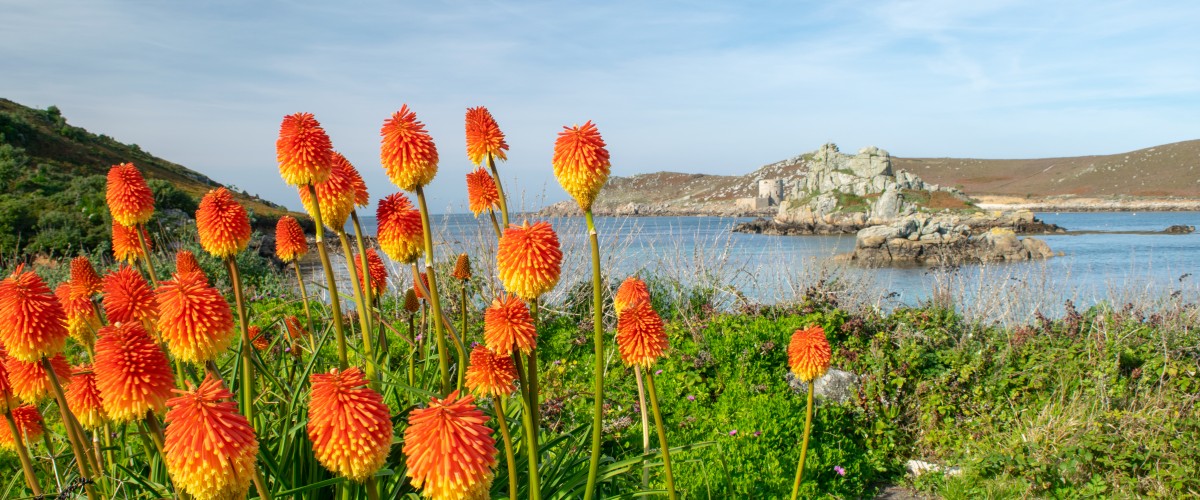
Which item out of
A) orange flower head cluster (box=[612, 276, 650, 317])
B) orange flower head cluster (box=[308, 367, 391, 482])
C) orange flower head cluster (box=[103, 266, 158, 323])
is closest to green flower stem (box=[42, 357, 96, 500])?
orange flower head cluster (box=[103, 266, 158, 323])

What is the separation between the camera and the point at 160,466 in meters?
2.91

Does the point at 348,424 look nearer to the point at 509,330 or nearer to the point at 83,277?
the point at 509,330

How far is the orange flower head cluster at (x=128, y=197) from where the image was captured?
3523 millimetres

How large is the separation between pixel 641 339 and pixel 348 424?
1.29 m

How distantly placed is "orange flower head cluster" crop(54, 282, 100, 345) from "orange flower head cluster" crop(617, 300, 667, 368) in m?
2.34

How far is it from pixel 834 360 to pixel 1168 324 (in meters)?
3.37

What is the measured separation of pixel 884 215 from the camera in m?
62.1

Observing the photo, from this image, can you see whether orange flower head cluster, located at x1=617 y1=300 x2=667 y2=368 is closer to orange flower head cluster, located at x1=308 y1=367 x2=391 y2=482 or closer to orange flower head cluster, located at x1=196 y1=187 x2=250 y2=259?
orange flower head cluster, located at x1=308 y1=367 x2=391 y2=482

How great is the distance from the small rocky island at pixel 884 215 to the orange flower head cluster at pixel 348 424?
115ft

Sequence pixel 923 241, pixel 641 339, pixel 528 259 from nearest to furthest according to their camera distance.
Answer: pixel 528 259 < pixel 641 339 < pixel 923 241

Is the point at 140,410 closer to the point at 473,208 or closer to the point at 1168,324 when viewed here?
the point at 473,208

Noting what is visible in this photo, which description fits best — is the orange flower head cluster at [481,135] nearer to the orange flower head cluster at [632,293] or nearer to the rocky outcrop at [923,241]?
the orange flower head cluster at [632,293]

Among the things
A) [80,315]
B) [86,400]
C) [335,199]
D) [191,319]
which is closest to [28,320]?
[86,400]

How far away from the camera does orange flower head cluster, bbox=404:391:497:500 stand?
1.63 metres
